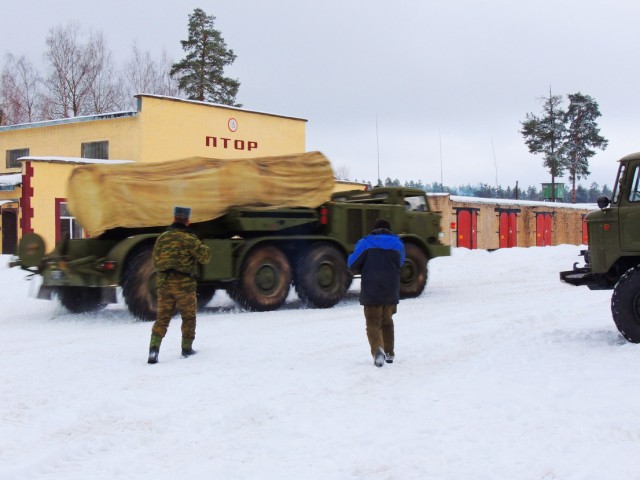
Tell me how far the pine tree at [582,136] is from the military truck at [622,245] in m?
53.0

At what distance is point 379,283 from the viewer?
781 cm

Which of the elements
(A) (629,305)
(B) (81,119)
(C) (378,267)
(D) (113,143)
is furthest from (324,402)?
(B) (81,119)

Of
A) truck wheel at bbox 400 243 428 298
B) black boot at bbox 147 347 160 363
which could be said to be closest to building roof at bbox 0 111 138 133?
truck wheel at bbox 400 243 428 298

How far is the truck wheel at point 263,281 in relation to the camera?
41.0ft

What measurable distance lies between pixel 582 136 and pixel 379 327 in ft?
185

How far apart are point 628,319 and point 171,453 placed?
595 centimetres

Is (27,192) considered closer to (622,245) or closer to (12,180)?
(12,180)

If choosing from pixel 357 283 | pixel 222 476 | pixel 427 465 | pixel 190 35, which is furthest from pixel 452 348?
pixel 190 35

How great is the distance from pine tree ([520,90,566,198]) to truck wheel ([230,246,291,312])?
49073 mm

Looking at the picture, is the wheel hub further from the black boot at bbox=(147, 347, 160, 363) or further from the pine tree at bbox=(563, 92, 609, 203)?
the pine tree at bbox=(563, 92, 609, 203)

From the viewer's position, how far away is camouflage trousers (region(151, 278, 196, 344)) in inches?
313

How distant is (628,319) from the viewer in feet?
27.9

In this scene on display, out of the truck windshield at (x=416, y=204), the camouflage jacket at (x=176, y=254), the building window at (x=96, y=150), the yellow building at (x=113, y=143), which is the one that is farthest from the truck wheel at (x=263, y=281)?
the building window at (x=96, y=150)

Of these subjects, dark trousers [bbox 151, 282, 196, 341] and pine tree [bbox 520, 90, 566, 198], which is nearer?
dark trousers [bbox 151, 282, 196, 341]
